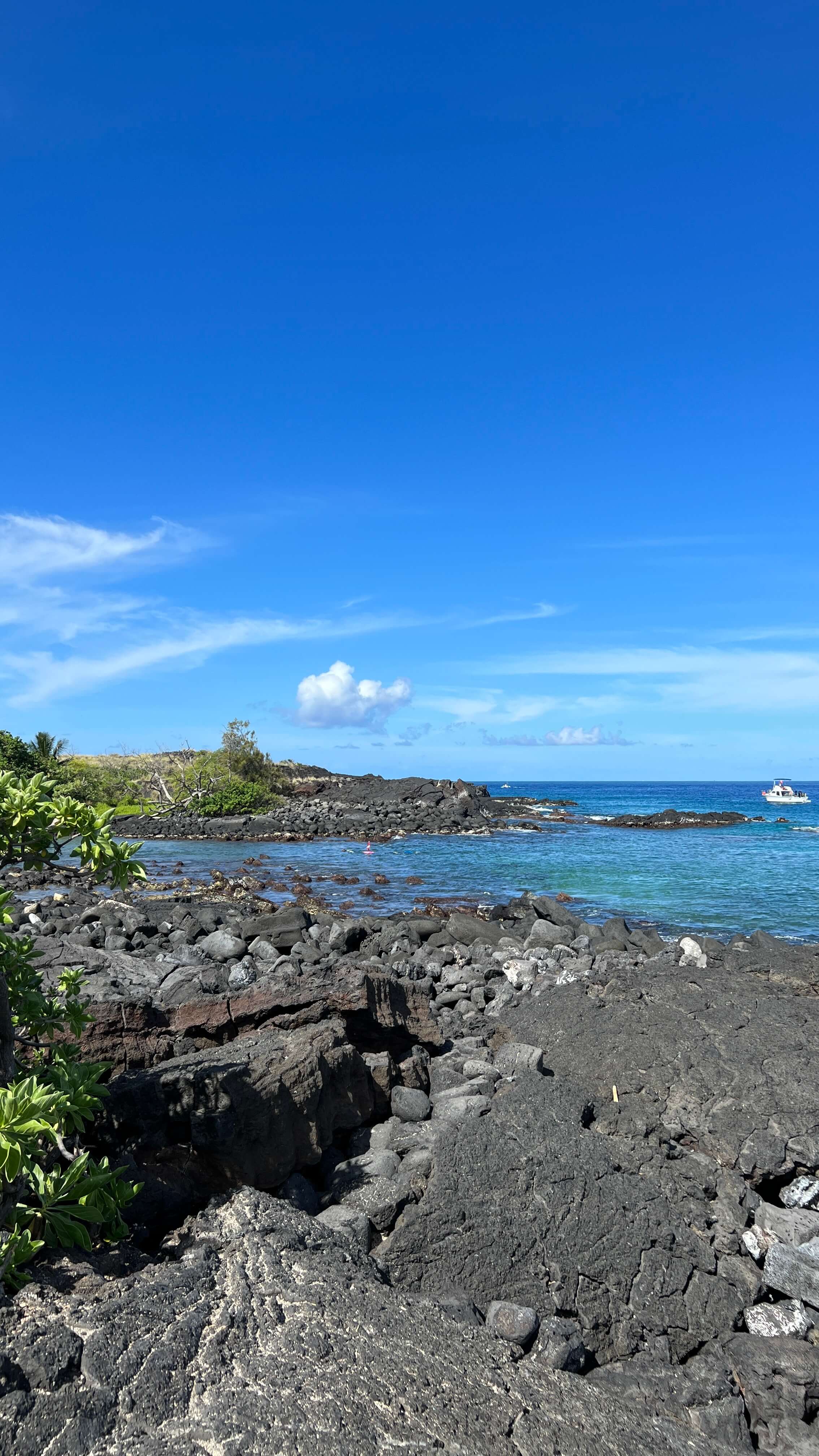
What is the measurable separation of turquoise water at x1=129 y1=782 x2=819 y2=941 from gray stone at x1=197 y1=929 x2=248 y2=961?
26.0 ft

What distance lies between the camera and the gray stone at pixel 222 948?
53.3 feet

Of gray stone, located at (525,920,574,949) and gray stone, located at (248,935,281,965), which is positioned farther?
gray stone, located at (525,920,574,949)

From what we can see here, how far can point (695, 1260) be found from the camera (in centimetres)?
568

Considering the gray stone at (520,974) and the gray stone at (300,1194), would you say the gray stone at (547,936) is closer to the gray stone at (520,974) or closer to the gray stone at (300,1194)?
the gray stone at (520,974)

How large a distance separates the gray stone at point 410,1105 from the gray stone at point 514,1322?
7.34 feet

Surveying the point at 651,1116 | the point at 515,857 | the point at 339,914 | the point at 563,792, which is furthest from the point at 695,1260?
the point at 563,792

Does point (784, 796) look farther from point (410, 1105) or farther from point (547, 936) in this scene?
point (410, 1105)

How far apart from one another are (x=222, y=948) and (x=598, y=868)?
2267 centimetres

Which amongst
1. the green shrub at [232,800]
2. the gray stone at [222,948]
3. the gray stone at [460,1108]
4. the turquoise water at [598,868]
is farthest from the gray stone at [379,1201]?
the green shrub at [232,800]

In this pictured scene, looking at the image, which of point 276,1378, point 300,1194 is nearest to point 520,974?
point 300,1194

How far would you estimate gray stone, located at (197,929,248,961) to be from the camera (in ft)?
53.3

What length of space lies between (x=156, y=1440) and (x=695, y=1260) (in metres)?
4.18

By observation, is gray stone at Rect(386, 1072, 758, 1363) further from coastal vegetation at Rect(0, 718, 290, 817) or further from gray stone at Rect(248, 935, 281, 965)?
coastal vegetation at Rect(0, 718, 290, 817)

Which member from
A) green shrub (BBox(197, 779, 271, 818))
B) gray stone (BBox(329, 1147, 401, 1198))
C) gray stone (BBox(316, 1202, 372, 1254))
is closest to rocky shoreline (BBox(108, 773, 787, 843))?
green shrub (BBox(197, 779, 271, 818))
